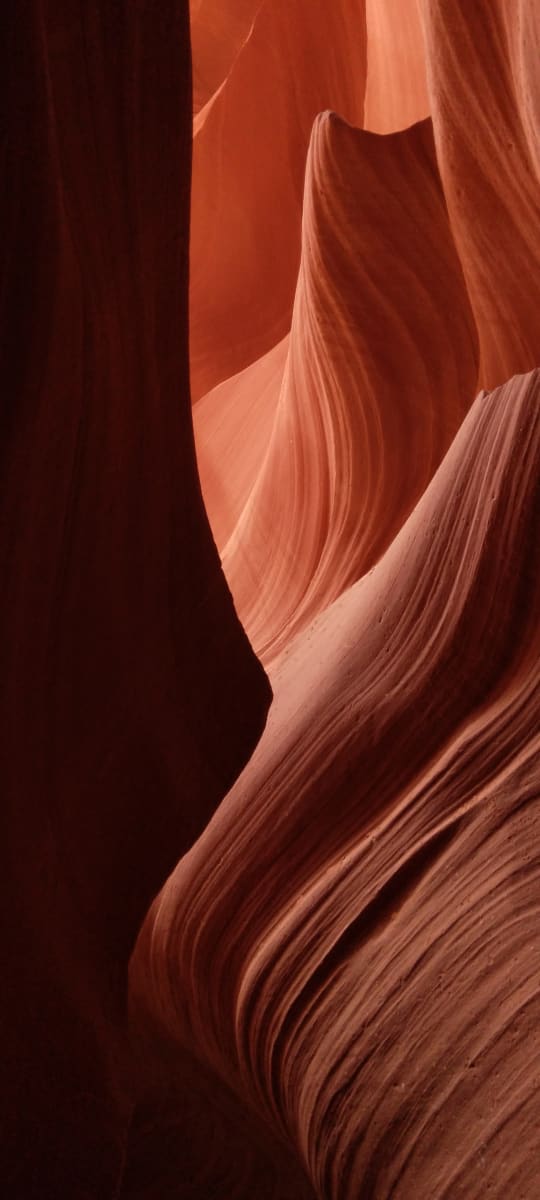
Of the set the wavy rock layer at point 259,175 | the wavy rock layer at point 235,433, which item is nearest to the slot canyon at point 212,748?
the wavy rock layer at point 235,433

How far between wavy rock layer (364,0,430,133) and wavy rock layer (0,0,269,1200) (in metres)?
1.20

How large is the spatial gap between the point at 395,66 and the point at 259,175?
1.64 ft

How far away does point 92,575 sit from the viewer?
0.44 m

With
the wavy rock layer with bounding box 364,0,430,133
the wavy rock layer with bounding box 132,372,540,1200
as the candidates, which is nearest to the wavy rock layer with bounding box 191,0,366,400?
the wavy rock layer with bounding box 364,0,430,133

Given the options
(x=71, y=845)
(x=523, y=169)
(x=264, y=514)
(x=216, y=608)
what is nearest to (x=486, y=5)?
(x=523, y=169)

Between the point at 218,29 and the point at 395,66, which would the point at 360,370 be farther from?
the point at 218,29

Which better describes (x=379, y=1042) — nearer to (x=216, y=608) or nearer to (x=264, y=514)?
(x=216, y=608)

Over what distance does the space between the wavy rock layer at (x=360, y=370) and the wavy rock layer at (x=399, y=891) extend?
0.37 m

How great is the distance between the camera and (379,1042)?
57 cm

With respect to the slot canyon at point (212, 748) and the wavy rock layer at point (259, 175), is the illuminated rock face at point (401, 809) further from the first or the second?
the wavy rock layer at point (259, 175)

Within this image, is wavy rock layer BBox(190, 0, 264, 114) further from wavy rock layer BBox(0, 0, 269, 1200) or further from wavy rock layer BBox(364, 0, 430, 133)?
wavy rock layer BBox(0, 0, 269, 1200)

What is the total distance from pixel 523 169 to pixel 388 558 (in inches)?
19.5

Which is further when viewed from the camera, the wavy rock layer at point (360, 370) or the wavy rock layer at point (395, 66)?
the wavy rock layer at point (395, 66)

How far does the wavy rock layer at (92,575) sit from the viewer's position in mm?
397
